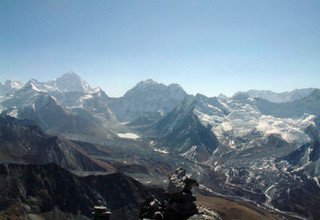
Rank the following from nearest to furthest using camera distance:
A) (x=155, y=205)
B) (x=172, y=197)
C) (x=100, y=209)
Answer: (x=100, y=209) → (x=172, y=197) → (x=155, y=205)

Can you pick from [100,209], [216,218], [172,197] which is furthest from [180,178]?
[100,209]

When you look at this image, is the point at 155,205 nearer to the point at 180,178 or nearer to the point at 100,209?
the point at 180,178

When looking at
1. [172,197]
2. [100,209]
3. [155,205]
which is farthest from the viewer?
[155,205]

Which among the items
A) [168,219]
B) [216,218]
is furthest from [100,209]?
[216,218]

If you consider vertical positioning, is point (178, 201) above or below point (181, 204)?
above

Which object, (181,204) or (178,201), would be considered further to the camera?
(178,201)

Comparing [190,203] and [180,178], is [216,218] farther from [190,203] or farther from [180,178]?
[180,178]

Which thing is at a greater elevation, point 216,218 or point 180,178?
point 180,178

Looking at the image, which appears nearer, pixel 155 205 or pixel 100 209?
pixel 100 209

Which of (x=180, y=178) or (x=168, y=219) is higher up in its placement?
(x=180, y=178)
